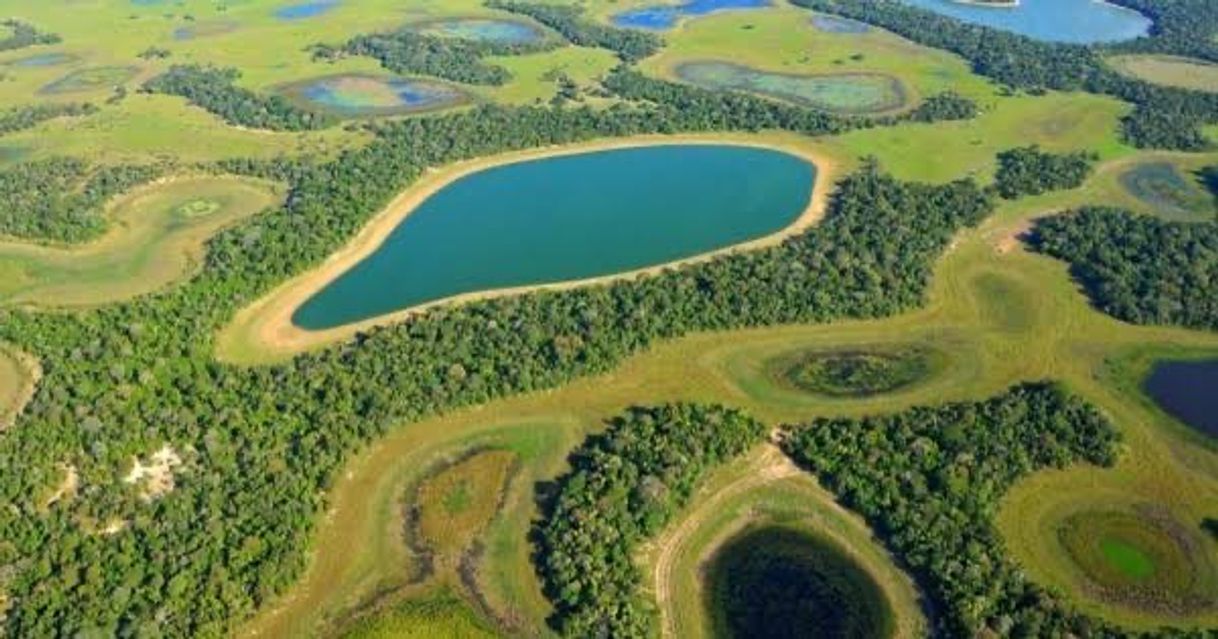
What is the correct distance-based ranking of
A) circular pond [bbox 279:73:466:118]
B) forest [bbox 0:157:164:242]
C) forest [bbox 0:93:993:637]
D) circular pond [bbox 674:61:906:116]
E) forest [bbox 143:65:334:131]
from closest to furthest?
forest [bbox 0:93:993:637] → forest [bbox 0:157:164:242] → forest [bbox 143:65:334:131] → circular pond [bbox 674:61:906:116] → circular pond [bbox 279:73:466:118]

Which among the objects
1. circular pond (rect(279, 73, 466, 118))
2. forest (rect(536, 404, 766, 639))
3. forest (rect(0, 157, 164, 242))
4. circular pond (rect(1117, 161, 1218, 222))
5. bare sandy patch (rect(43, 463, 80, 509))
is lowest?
forest (rect(536, 404, 766, 639))

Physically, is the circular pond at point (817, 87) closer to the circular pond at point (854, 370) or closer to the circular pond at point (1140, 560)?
the circular pond at point (854, 370)

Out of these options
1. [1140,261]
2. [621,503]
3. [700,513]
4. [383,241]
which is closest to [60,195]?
[383,241]

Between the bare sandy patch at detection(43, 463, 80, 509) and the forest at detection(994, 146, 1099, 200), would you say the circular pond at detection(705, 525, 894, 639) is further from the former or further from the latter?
the forest at detection(994, 146, 1099, 200)

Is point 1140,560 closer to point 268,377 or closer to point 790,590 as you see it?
point 790,590

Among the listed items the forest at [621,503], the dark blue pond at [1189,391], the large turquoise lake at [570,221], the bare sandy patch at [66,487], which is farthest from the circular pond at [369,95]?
the dark blue pond at [1189,391]

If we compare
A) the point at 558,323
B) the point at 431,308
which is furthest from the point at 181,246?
the point at 558,323

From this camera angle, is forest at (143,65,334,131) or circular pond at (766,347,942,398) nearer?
circular pond at (766,347,942,398)

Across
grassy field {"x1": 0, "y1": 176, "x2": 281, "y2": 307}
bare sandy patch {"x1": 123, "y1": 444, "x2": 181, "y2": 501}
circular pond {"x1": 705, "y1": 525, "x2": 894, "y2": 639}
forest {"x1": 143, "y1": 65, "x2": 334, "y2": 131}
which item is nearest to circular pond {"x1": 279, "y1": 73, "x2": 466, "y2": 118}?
forest {"x1": 143, "y1": 65, "x2": 334, "y2": 131}
